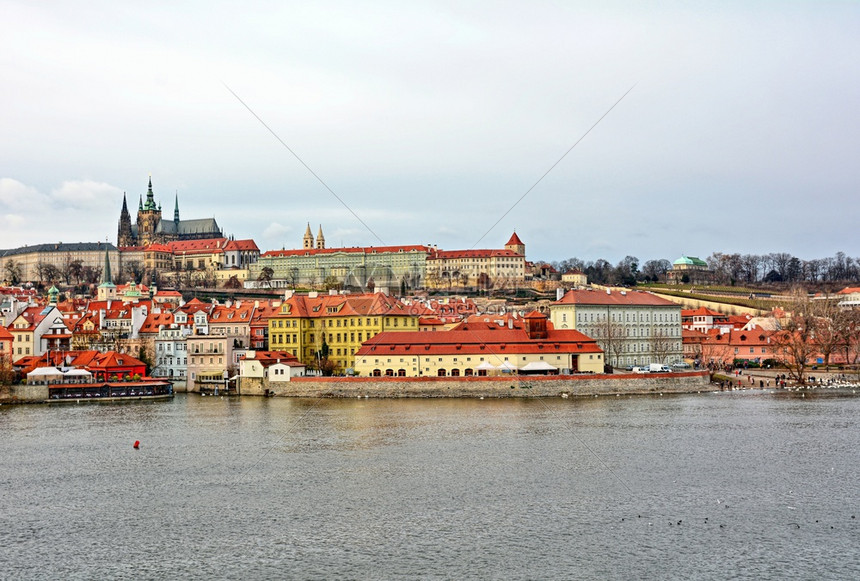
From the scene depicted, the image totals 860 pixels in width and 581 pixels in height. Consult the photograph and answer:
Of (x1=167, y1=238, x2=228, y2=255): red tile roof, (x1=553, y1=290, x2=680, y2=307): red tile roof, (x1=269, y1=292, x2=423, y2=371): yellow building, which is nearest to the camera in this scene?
(x1=269, y1=292, x2=423, y2=371): yellow building

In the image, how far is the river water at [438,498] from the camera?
18406 mm

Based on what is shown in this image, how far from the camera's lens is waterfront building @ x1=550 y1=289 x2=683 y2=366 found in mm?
61094

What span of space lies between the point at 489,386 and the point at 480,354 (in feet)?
12.0

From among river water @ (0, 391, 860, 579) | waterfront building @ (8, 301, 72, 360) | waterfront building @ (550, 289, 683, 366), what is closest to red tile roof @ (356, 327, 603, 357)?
waterfront building @ (550, 289, 683, 366)

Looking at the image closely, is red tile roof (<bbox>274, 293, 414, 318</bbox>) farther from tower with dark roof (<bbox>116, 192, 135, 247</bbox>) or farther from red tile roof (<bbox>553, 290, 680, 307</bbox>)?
tower with dark roof (<bbox>116, 192, 135, 247</bbox>)

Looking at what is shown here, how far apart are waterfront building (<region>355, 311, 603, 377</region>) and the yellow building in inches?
219

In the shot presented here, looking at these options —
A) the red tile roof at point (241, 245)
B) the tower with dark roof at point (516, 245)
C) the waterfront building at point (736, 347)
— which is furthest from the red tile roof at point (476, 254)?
the waterfront building at point (736, 347)

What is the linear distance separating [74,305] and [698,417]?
54905 millimetres

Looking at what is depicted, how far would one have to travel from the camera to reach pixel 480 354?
168ft

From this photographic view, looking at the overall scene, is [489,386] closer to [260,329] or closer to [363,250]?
[260,329]

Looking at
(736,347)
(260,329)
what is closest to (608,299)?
(736,347)

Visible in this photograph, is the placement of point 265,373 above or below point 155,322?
below

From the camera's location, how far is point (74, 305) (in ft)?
253

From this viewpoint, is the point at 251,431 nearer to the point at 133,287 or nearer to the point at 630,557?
the point at 630,557
